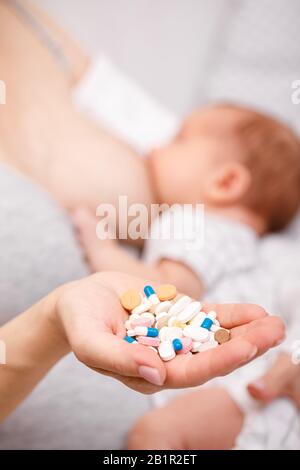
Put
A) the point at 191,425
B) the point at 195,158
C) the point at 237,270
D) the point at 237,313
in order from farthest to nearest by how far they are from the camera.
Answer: the point at 195,158 < the point at 237,270 < the point at 191,425 < the point at 237,313

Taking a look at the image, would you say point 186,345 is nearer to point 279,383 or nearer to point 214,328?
point 214,328

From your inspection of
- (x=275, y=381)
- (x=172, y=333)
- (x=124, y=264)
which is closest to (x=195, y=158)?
(x=124, y=264)

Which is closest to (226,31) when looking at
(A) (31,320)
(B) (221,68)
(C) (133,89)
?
(B) (221,68)

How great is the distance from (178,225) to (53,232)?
0.21 meters

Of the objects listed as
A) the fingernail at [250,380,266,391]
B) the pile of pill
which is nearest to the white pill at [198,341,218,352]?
the pile of pill

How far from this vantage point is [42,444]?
703 mm

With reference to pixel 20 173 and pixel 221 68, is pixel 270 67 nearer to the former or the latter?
pixel 221 68

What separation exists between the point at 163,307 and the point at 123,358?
140 millimetres

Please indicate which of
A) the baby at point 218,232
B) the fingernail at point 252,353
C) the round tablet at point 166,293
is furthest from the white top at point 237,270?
the fingernail at point 252,353

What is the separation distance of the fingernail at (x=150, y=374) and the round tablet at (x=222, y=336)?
0.09m

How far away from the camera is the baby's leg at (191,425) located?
2.39 feet

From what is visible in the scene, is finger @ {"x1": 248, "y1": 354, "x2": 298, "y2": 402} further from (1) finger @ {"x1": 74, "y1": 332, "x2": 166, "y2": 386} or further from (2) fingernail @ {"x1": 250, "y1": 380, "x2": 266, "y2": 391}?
(1) finger @ {"x1": 74, "y1": 332, "x2": 166, "y2": 386}

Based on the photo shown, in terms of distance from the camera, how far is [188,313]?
1.80ft

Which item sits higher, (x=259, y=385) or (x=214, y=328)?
(x=214, y=328)
